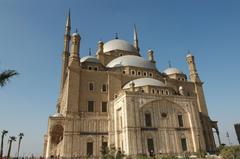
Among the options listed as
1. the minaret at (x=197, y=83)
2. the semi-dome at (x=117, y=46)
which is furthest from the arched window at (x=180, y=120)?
the semi-dome at (x=117, y=46)

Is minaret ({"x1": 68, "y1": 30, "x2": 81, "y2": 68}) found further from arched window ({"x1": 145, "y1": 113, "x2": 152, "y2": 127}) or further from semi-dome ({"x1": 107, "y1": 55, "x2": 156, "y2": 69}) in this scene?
arched window ({"x1": 145, "y1": 113, "x2": 152, "y2": 127})

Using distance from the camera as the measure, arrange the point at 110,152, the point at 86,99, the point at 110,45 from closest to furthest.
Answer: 1. the point at 110,152
2. the point at 86,99
3. the point at 110,45

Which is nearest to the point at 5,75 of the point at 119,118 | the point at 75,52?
the point at 119,118

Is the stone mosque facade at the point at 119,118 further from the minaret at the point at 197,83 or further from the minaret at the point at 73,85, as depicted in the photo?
the minaret at the point at 197,83

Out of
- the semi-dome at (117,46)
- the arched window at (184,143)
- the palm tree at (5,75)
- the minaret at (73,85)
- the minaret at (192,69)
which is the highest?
the semi-dome at (117,46)

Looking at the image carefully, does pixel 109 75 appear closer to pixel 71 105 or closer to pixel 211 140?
pixel 71 105

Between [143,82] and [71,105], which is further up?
[143,82]

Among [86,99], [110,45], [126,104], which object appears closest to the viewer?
[126,104]

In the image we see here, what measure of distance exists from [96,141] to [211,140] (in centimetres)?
1651

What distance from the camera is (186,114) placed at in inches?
976

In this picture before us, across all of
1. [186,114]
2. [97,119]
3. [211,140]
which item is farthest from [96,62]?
[211,140]

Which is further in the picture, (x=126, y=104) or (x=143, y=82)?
(x=143, y=82)

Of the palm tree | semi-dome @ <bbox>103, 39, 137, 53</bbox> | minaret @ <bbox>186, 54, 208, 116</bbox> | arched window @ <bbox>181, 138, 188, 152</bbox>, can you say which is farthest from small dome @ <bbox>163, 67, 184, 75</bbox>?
the palm tree

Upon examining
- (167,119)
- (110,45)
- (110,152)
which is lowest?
(110,152)
